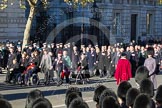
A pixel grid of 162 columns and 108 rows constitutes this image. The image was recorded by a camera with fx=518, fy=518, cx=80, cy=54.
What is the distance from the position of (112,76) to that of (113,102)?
1632 cm

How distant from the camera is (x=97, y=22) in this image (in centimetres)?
4575

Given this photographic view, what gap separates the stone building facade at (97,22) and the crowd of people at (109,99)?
2442cm

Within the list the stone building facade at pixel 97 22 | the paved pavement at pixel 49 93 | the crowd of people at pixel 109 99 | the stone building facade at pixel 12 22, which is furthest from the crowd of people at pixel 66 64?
the stone building facade at pixel 97 22

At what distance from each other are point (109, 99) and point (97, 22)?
34446 millimetres

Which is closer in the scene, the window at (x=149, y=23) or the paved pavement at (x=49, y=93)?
the paved pavement at (x=49, y=93)

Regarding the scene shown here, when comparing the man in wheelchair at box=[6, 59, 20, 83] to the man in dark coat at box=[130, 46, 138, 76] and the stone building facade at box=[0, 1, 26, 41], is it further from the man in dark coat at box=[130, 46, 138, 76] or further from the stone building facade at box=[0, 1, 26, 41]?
the stone building facade at box=[0, 1, 26, 41]

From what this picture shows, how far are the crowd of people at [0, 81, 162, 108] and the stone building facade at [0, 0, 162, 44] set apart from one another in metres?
24.4

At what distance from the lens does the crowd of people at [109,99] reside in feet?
35.6

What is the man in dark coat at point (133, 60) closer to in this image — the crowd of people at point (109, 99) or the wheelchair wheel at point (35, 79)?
the wheelchair wheel at point (35, 79)

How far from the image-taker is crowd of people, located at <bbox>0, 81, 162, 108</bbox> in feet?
35.6

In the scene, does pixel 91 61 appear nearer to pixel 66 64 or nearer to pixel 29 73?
pixel 66 64

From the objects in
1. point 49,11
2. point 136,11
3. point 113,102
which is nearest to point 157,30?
point 136,11

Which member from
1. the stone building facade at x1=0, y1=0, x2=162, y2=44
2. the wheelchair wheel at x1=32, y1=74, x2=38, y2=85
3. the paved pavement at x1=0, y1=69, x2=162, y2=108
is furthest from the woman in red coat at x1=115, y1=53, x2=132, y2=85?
the stone building facade at x1=0, y1=0, x2=162, y2=44

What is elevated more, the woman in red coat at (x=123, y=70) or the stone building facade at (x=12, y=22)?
the stone building facade at (x=12, y=22)
